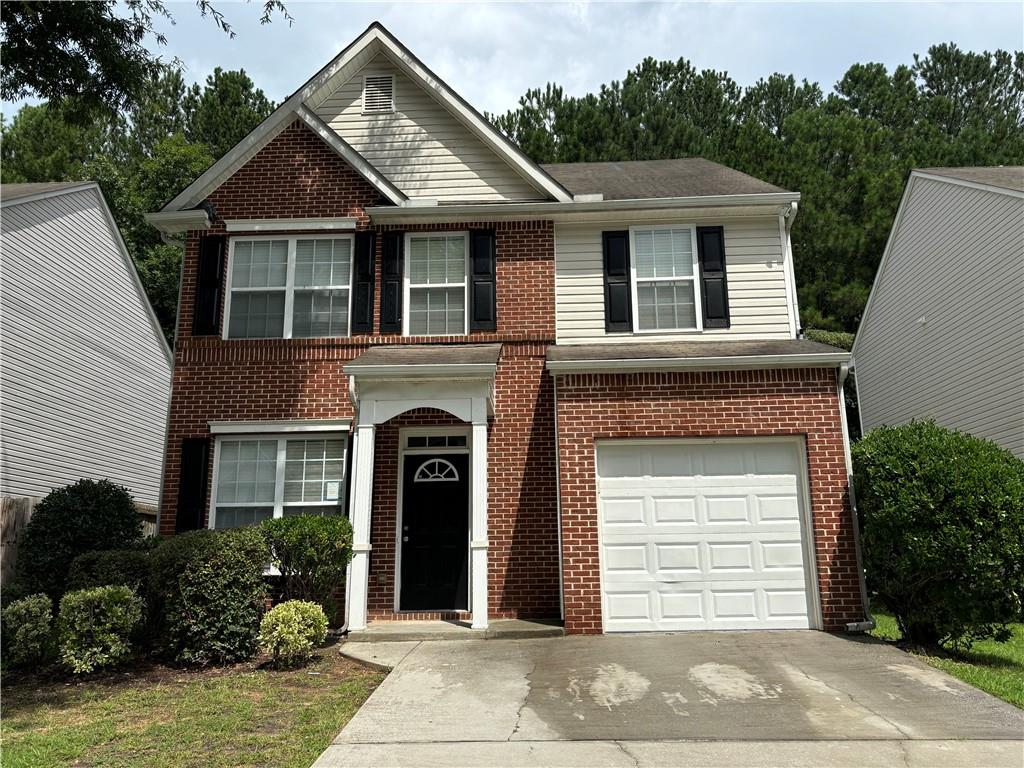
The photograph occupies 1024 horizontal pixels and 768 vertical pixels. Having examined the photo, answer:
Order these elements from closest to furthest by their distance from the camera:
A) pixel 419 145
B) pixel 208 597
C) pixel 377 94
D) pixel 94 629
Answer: pixel 94 629, pixel 208 597, pixel 419 145, pixel 377 94

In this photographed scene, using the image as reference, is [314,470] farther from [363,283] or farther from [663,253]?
[663,253]

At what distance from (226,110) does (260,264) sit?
19165 millimetres

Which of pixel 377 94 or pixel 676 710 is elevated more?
pixel 377 94

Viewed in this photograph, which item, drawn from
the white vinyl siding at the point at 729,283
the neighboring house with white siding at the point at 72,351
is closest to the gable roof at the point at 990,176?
the white vinyl siding at the point at 729,283

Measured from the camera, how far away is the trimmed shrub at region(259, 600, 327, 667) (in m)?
7.77

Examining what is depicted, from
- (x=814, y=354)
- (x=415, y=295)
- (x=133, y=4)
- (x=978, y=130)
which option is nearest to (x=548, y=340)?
(x=415, y=295)

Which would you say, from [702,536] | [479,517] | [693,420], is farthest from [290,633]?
[693,420]

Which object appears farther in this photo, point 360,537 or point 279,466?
point 279,466

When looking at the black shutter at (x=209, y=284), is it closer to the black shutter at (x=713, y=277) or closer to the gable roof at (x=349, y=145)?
the gable roof at (x=349, y=145)

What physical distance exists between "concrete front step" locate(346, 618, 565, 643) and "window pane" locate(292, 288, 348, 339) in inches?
174

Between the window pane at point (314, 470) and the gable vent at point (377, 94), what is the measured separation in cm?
584

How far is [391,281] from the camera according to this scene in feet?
37.0

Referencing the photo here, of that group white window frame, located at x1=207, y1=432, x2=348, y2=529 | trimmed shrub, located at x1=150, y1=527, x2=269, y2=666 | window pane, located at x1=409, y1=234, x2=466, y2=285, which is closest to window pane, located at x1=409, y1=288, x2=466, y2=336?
window pane, located at x1=409, y1=234, x2=466, y2=285

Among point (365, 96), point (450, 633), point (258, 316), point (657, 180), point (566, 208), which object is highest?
point (365, 96)
